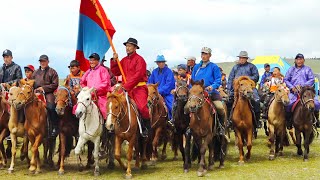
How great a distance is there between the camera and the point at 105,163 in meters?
11.6

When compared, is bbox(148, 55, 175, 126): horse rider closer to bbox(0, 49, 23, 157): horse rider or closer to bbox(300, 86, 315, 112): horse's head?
bbox(300, 86, 315, 112): horse's head

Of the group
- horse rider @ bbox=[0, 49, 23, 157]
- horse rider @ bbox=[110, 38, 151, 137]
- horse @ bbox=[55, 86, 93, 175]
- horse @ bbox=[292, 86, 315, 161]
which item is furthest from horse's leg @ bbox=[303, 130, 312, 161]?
horse rider @ bbox=[0, 49, 23, 157]

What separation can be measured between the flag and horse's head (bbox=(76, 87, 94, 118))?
6.85 feet

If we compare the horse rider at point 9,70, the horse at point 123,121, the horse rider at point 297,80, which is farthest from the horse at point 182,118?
the horse rider at point 9,70

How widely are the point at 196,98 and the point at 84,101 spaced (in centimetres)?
242

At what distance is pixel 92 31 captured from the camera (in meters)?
11.6

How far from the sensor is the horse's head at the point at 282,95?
11367mm

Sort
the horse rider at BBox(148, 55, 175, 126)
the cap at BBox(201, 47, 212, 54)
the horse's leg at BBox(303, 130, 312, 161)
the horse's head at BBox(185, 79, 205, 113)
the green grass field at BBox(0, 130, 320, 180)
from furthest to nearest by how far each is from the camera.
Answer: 1. the horse rider at BBox(148, 55, 175, 126)
2. the horse's leg at BBox(303, 130, 312, 161)
3. the cap at BBox(201, 47, 212, 54)
4. the green grass field at BBox(0, 130, 320, 180)
5. the horse's head at BBox(185, 79, 205, 113)

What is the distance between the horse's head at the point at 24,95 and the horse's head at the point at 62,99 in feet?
2.08

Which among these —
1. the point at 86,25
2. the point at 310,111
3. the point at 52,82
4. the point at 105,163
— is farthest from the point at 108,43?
the point at 310,111

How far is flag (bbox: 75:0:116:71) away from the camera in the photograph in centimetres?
1123

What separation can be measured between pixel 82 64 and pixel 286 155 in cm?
634

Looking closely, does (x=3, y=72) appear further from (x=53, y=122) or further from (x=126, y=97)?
(x=126, y=97)

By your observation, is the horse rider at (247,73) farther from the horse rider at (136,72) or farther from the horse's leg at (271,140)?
the horse rider at (136,72)
